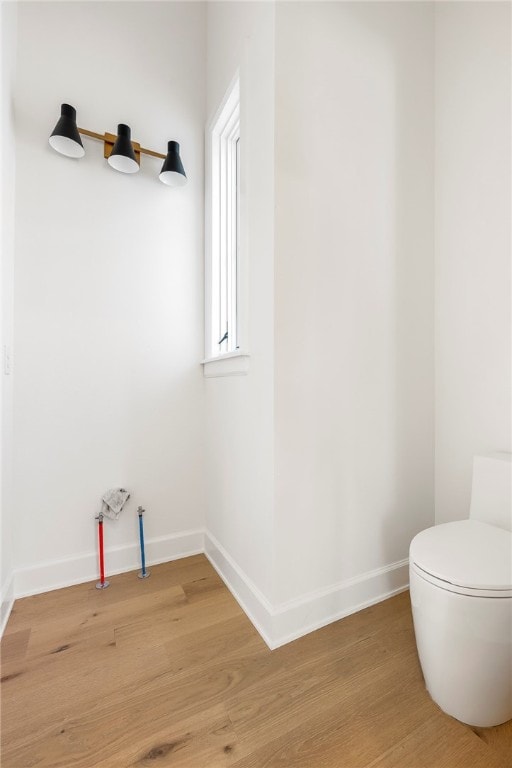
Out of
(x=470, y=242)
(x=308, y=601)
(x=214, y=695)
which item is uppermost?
(x=470, y=242)

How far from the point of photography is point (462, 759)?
812 mm

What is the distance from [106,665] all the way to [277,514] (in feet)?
2.37

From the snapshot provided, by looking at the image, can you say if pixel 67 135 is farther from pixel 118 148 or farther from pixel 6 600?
pixel 6 600

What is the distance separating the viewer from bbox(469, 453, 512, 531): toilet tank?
115cm

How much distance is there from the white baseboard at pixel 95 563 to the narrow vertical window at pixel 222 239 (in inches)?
38.9

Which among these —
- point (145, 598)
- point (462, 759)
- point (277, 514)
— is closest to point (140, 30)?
point (277, 514)

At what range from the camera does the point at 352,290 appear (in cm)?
132

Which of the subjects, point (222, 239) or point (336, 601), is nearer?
point (336, 601)

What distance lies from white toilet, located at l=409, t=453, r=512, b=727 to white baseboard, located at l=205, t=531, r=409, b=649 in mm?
361

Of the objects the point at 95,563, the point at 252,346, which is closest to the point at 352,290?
the point at 252,346

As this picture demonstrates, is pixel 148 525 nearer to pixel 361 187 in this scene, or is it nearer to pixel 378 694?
pixel 378 694

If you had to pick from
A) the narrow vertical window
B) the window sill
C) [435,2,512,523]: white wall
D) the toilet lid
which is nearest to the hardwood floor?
the toilet lid

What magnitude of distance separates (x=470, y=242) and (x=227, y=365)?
3.80 feet

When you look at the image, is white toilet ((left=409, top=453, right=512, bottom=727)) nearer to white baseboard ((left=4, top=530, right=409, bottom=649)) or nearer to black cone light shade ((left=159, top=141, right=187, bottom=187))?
Answer: white baseboard ((left=4, top=530, right=409, bottom=649))
